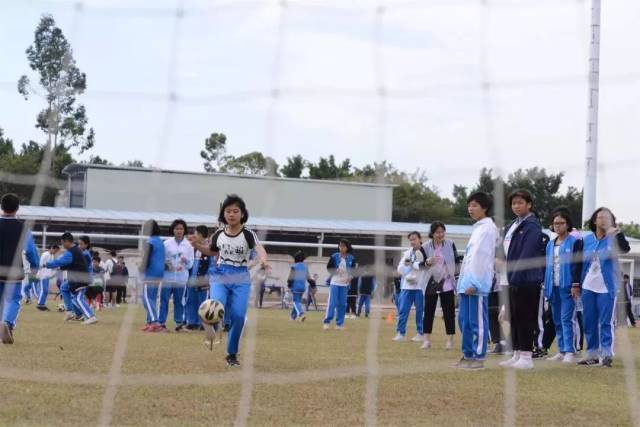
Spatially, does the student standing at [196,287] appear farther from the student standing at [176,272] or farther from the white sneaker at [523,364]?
the white sneaker at [523,364]

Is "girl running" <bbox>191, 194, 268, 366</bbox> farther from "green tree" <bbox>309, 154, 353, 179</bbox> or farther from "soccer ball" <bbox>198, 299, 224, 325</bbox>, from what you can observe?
"green tree" <bbox>309, 154, 353, 179</bbox>

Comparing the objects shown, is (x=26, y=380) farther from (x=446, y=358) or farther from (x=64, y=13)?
(x=446, y=358)

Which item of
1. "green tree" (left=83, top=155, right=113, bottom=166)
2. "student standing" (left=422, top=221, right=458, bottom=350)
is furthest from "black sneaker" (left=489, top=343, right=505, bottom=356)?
"green tree" (left=83, top=155, right=113, bottom=166)

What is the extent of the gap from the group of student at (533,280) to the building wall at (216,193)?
1.03m

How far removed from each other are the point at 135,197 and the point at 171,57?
9.46ft

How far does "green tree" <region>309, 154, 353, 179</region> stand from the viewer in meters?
9.50

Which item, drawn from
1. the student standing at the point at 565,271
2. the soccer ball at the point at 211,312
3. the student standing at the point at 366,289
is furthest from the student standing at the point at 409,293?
the student standing at the point at 366,289

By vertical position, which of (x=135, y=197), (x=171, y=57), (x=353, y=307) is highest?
(x=171, y=57)

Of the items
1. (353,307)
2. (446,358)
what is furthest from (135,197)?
(353,307)

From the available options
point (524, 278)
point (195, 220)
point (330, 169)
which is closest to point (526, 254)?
point (524, 278)

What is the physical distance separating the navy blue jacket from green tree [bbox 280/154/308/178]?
2.04 meters

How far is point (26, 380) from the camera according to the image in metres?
7.51

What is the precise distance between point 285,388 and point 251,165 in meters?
2.73

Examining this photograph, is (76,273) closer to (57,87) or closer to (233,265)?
(233,265)
